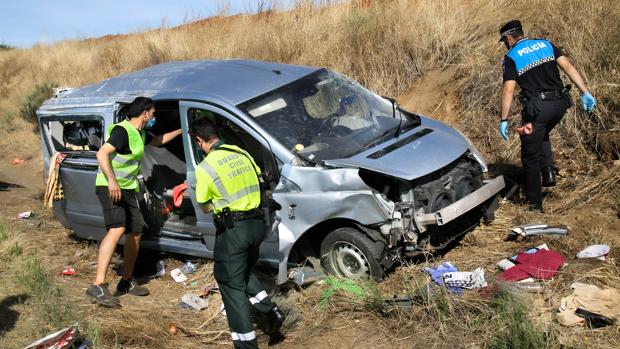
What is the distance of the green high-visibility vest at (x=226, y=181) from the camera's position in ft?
14.1

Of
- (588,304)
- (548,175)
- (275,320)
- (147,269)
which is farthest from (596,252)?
(147,269)

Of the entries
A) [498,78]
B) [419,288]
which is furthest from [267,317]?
[498,78]

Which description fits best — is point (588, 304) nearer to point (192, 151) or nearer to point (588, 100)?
point (588, 100)

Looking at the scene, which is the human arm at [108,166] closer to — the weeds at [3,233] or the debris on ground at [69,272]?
the debris on ground at [69,272]

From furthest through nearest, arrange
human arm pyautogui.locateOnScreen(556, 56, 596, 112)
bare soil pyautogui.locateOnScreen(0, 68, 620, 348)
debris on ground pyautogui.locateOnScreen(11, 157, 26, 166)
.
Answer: debris on ground pyautogui.locateOnScreen(11, 157, 26, 166) → human arm pyautogui.locateOnScreen(556, 56, 596, 112) → bare soil pyautogui.locateOnScreen(0, 68, 620, 348)

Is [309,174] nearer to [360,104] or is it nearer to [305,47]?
[360,104]

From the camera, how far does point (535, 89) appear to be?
5828 millimetres

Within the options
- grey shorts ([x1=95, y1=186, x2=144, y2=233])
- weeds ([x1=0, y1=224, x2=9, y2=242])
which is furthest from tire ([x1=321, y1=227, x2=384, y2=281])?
weeds ([x1=0, y1=224, x2=9, y2=242])

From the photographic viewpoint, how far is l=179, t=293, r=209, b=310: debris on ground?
18.0ft

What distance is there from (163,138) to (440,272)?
2917mm

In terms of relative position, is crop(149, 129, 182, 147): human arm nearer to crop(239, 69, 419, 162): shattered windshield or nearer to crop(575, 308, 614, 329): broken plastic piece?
crop(239, 69, 419, 162): shattered windshield

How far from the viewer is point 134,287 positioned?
5.96m

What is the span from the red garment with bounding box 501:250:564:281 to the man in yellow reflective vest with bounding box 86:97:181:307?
10.8 feet

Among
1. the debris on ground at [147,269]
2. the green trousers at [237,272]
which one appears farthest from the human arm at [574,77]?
the debris on ground at [147,269]
